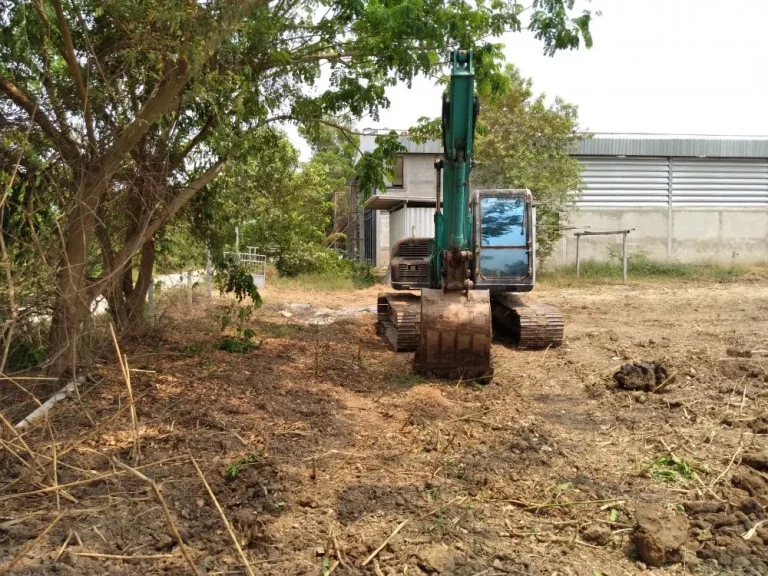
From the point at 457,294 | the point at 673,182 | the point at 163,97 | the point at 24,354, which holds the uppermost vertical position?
the point at 673,182

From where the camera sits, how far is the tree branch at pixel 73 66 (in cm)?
523

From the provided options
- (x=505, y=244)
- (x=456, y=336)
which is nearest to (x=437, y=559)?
(x=456, y=336)

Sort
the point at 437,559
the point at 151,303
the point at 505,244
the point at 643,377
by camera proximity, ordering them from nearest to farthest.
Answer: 1. the point at 437,559
2. the point at 643,377
3. the point at 151,303
4. the point at 505,244

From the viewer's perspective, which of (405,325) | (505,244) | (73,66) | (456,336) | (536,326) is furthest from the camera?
(505,244)

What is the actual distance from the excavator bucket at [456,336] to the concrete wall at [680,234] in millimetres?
16990

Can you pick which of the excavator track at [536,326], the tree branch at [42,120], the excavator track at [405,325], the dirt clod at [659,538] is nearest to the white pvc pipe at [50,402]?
the tree branch at [42,120]

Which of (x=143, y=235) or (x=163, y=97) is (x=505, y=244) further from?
(x=163, y=97)

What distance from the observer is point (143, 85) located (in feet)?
21.4

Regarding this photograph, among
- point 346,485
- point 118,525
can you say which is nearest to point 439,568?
point 346,485

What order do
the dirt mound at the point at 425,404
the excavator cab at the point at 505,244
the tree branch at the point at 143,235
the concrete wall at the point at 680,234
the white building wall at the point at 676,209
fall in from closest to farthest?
the dirt mound at the point at 425,404
the tree branch at the point at 143,235
the excavator cab at the point at 505,244
the concrete wall at the point at 680,234
the white building wall at the point at 676,209

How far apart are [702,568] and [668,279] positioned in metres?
19.6

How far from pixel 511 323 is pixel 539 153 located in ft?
41.5

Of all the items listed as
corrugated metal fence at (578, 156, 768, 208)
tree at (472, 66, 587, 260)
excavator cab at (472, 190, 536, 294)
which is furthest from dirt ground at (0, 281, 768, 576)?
corrugated metal fence at (578, 156, 768, 208)

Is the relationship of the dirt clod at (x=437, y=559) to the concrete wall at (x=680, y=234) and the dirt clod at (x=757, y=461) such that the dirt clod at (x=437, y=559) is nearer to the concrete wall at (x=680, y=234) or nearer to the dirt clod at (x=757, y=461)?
the dirt clod at (x=757, y=461)
